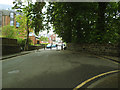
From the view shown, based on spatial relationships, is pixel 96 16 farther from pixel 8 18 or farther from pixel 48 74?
pixel 8 18

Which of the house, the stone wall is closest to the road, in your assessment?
the stone wall

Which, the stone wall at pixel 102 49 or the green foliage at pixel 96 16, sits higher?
the green foliage at pixel 96 16

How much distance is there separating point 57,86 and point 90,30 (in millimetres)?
15525

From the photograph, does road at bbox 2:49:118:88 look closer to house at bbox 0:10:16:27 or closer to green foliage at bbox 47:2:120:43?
green foliage at bbox 47:2:120:43

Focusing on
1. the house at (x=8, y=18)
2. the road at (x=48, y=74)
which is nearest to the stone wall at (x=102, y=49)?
the road at (x=48, y=74)

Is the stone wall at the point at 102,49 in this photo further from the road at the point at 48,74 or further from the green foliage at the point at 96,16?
the road at the point at 48,74

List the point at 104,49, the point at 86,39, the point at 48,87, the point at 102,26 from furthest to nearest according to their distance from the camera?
the point at 86,39 → the point at 102,26 → the point at 104,49 → the point at 48,87

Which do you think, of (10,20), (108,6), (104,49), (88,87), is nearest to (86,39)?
(104,49)

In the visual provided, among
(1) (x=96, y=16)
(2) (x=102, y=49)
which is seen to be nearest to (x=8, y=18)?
(1) (x=96, y=16)

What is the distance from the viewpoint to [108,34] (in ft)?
46.1

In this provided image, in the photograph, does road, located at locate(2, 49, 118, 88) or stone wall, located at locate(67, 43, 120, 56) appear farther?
stone wall, located at locate(67, 43, 120, 56)

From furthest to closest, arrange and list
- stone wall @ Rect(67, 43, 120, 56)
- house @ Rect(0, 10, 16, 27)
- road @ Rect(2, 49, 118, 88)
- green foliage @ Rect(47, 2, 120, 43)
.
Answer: house @ Rect(0, 10, 16, 27) < green foliage @ Rect(47, 2, 120, 43) < stone wall @ Rect(67, 43, 120, 56) < road @ Rect(2, 49, 118, 88)

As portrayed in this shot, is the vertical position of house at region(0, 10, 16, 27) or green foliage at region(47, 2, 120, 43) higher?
house at region(0, 10, 16, 27)

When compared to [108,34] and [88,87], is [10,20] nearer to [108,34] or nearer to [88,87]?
[108,34]
